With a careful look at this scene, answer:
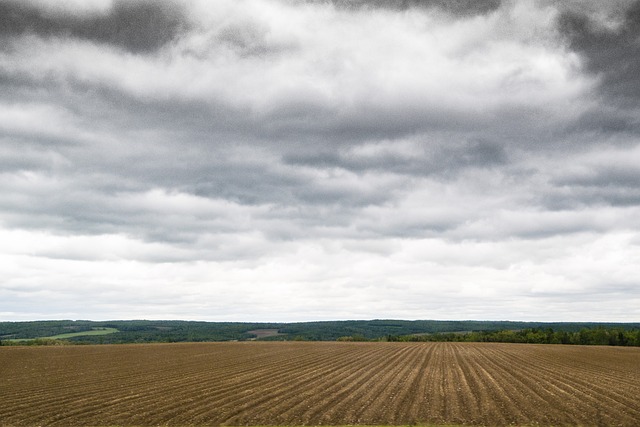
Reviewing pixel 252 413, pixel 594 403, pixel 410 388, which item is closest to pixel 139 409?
pixel 252 413

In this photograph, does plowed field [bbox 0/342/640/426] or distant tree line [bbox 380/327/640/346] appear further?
distant tree line [bbox 380/327/640/346]

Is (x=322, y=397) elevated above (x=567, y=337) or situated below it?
above

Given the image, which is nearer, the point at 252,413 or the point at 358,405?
the point at 252,413

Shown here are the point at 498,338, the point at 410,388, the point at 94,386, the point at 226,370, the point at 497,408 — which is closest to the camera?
the point at 497,408

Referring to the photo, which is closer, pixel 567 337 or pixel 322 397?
pixel 322 397

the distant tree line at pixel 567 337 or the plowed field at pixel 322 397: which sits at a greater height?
the plowed field at pixel 322 397

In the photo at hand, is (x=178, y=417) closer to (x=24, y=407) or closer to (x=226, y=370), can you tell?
(x=24, y=407)

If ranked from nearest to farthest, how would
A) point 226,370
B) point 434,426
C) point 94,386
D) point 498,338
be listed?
1. point 434,426
2. point 94,386
3. point 226,370
4. point 498,338

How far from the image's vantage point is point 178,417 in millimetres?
24344

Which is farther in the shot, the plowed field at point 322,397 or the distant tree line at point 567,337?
the distant tree line at point 567,337

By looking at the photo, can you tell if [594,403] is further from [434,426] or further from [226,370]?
[226,370]

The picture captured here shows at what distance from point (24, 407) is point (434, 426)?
21827mm

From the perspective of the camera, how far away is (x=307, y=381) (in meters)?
37.6

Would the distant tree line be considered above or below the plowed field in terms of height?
below
